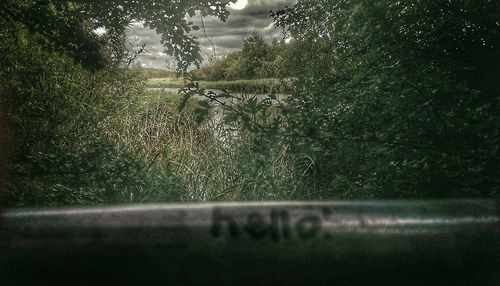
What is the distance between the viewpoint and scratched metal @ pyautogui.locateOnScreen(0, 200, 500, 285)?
84cm

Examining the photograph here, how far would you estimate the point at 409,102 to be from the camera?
10.1 feet

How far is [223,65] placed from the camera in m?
3.86

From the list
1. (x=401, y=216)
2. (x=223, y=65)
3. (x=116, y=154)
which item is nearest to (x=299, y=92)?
A: (x=223, y=65)

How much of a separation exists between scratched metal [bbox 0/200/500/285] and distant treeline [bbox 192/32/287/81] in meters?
2.85

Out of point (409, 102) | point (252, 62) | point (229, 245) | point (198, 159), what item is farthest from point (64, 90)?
point (229, 245)

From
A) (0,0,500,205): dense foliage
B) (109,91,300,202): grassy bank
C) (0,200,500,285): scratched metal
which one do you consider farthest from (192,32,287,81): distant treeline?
(0,200,500,285): scratched metal

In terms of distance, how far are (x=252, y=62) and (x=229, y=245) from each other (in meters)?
3.34

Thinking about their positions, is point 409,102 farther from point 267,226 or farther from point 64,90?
point 64,90

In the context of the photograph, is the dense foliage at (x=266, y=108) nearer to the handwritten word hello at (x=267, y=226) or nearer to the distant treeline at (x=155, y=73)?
the distant treeline at (x=155, y=73)

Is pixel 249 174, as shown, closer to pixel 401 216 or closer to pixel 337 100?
pixel 337 100

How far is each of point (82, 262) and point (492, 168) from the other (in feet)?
9.09

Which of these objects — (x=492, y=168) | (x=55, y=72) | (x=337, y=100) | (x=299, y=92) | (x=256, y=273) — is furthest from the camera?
(x=55, y=72)

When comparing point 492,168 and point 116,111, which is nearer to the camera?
point 492,168

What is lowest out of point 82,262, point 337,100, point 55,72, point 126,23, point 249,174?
point 249,174
